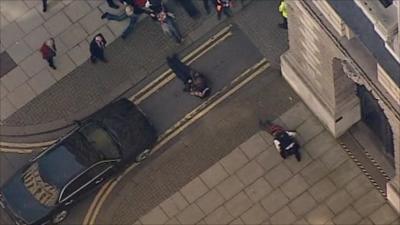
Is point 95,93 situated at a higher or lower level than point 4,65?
lower

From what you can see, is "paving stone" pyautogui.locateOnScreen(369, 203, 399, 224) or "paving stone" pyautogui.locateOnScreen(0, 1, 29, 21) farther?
"paving stone" pyautogui.locateOnScreen(0, 1, 29, 21)

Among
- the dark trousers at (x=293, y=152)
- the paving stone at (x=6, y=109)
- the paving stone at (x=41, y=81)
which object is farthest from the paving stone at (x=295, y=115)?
the paving stone at (x=6, y=109)

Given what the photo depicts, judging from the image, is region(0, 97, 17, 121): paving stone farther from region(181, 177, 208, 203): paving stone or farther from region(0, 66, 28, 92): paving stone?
region(181, 177, 208, 203): paving stone

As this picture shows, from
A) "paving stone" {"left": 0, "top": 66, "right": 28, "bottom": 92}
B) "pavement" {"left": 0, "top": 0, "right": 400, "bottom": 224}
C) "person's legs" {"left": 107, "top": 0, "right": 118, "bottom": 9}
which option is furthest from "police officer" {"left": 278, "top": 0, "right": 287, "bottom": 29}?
"paving stone" {"left": 0, "top": 66, "right": 28, "bottom": 92}

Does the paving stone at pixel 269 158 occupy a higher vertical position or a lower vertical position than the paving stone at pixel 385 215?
higher

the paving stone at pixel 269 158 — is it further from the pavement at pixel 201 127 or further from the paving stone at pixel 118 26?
the paving stone at pixel 118 26

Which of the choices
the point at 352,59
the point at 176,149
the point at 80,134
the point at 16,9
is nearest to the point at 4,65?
the point at 16,9

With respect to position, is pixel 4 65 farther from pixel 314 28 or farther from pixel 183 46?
pixel 314 28
